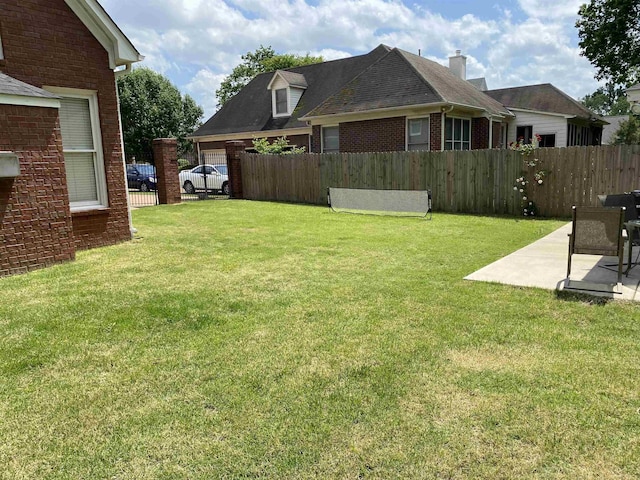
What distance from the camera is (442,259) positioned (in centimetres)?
716

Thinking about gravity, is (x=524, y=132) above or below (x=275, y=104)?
below

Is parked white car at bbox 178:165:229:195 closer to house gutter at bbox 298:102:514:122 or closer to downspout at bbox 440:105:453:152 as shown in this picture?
house gutter at bbox 298:102:514:122

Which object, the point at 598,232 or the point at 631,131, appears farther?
the point at 631,131

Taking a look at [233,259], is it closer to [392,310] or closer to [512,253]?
[392,310]

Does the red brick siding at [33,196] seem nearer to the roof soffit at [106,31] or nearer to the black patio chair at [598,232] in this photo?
the roof soffit at [106,31]

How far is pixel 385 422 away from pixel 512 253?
5450 mm

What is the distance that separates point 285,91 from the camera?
26.1 meters

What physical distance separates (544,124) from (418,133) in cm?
857

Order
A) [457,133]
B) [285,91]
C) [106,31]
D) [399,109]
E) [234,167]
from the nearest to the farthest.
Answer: [106,31], [399,109], [457,133], [234,167], [285,91]

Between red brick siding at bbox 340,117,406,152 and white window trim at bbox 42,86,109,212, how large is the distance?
494 inches

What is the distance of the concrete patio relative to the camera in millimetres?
A: 5309

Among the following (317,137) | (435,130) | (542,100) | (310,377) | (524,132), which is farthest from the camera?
(542,100)

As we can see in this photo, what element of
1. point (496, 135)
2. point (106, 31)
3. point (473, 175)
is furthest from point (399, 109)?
point (106, 31)

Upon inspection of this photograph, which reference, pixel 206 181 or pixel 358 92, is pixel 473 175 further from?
pixel 206 181
